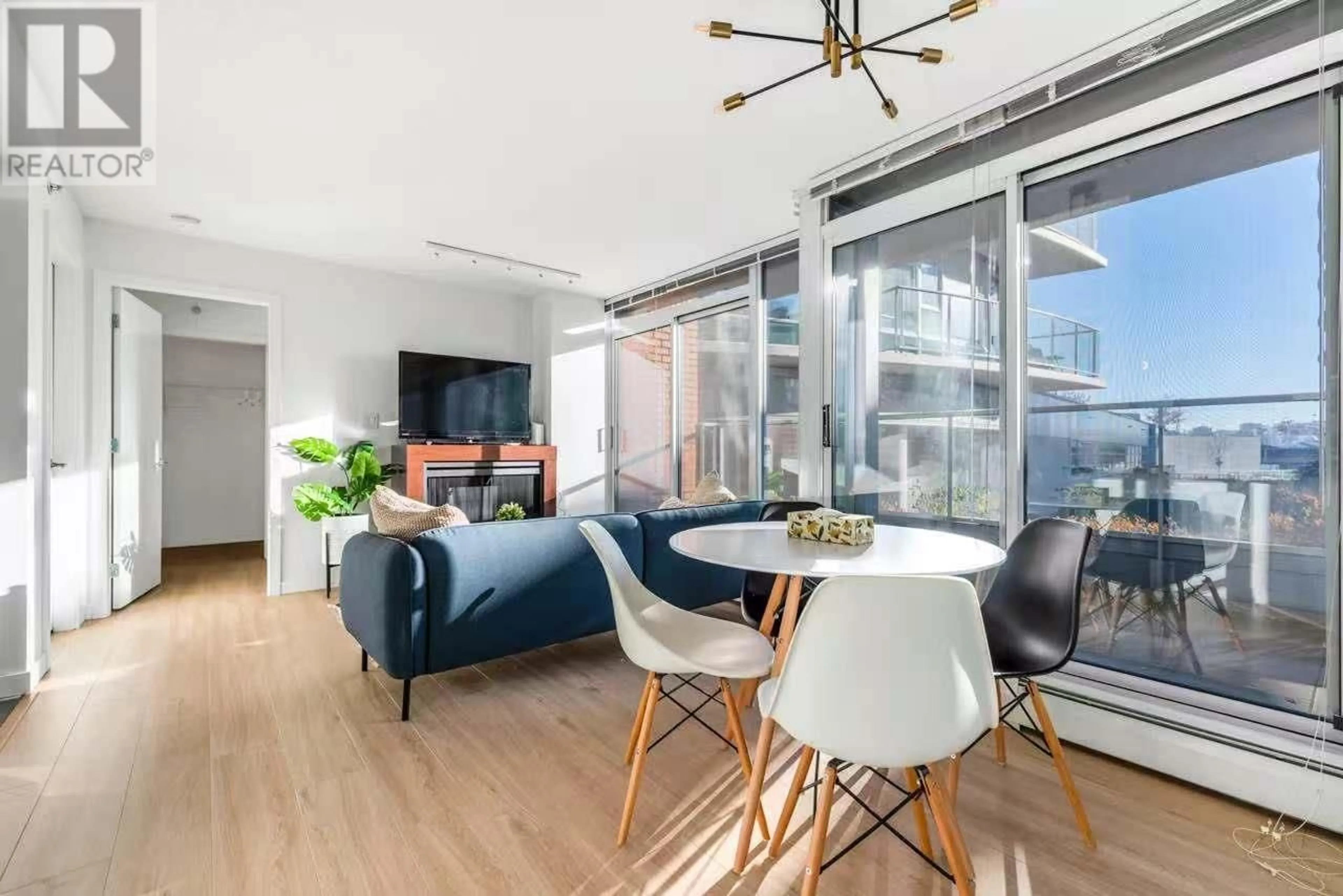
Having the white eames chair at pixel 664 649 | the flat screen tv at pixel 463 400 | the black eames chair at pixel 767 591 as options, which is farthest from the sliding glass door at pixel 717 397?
the white eames chair at pixel 664 649

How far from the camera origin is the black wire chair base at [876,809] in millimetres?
1289

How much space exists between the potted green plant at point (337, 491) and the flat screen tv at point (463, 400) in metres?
0.39

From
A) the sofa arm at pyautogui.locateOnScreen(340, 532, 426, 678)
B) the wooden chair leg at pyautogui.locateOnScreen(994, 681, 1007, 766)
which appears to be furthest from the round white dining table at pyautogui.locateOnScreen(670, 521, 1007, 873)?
the sofa arm at pyautogui.locateOnScreen(340, 532, 426, 678)

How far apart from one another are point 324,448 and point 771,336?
3467 millimetres

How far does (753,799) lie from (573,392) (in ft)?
15.8

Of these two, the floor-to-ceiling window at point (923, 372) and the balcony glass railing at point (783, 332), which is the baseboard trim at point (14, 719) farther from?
the balcony glass railing at point (783, 332)

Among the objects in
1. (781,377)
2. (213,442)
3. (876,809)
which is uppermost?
(781,377)

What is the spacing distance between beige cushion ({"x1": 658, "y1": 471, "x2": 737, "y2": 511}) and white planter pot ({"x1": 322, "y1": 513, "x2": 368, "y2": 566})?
93.4 inches

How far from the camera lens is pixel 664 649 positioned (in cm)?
159

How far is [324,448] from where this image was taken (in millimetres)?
4508

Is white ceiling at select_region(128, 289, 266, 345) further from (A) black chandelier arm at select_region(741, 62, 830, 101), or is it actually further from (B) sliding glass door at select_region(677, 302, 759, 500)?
(A) black chandelier arm at select_region(741, 62, 830, 101)

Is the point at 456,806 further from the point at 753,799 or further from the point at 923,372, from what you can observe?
the point at 923,372

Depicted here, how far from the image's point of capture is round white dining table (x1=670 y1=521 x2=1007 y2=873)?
1.43m

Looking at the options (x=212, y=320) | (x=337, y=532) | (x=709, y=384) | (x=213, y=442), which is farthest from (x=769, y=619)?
(x=213, y=442)
